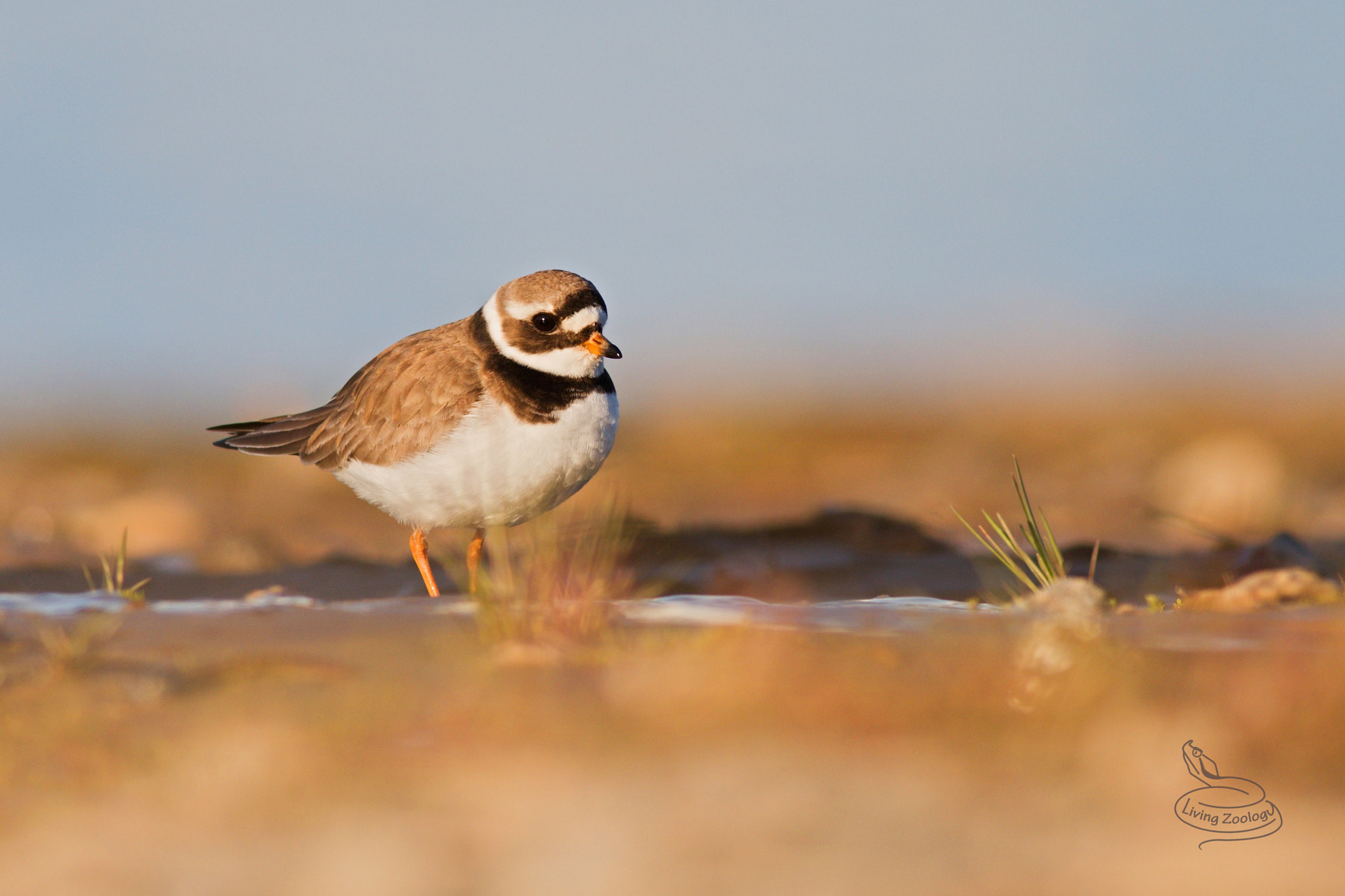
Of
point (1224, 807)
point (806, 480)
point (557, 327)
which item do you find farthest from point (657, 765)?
point (806, 480)

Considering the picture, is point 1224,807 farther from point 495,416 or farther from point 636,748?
point 495,416

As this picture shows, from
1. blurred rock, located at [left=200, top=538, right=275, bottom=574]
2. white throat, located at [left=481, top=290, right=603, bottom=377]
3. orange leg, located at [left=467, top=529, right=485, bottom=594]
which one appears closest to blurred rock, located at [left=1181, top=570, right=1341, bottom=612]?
white throat, located at [left=481, top=290, right=603, bottom=377]

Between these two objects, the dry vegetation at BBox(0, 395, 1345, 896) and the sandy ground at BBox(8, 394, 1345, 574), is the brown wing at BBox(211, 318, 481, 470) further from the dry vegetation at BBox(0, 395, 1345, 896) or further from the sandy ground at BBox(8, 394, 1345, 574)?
the dry vegetation at BBox(0, 395, 1345, 896)

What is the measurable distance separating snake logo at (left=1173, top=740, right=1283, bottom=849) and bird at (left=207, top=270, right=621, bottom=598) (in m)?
3.05

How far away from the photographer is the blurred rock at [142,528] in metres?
8.26

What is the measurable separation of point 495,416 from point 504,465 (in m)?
0.23

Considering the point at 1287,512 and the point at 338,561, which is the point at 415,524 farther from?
the point at 1287,512

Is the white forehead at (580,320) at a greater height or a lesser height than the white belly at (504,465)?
greater

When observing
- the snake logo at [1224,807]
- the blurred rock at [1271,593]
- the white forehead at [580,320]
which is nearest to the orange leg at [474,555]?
the white forehead at [580,320]

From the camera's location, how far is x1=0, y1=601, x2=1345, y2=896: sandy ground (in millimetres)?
2820

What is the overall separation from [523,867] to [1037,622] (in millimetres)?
2181

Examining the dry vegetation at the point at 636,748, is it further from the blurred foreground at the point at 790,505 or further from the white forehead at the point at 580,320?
the blurred foreground at the point at 790,505

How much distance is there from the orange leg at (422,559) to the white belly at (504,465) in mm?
312

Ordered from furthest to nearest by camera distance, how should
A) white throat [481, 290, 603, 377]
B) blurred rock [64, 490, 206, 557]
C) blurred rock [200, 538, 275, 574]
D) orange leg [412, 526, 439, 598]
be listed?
blurred rock [64, 490, 206, 557] < blurred rock [200, 538, 275, 574] < orange leg [412, 526, 439, 598] < white throat [481, 290, 603, 377]
